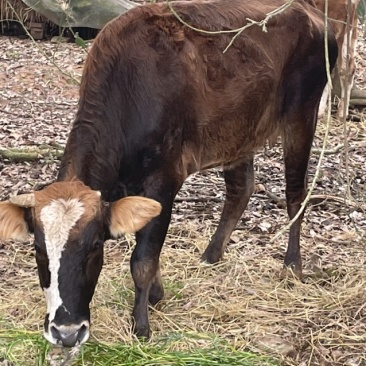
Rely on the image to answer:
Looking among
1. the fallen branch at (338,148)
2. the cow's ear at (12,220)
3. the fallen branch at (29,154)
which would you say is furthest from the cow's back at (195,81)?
the fallen branch at (29,154)

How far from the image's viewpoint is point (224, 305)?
16.4ft

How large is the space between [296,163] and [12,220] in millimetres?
2384

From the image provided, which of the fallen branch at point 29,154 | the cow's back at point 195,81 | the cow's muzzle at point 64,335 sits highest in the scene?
the cow's back at point 195,81

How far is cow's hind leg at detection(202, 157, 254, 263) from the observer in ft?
19.0

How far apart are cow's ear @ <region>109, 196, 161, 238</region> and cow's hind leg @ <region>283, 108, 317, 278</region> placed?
1.89 m

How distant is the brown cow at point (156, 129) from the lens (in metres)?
3.70

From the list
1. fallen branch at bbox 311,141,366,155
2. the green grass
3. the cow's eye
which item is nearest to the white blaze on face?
the cow's eye

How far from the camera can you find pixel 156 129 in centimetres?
448

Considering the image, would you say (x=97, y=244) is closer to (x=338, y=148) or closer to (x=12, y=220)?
(x=12, y=220)

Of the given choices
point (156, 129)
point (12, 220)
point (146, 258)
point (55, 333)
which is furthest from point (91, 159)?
point (55, 333)

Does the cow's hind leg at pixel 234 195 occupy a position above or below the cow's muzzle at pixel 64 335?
below

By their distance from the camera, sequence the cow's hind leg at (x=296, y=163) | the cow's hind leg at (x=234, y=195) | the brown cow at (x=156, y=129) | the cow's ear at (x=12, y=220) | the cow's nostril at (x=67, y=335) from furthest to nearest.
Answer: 1. the cow's hind leg at (x=234, y=195)
2. the cow's hind leg at (x=296, y=163)
3. the cow's ear at (x=12, y=220)
4. the brown cow at (x=156, y=129)
5. the cow's nostril at (x=67, y=335)

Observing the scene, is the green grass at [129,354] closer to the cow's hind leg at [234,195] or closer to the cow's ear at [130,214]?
the cow's ear at [130,214]

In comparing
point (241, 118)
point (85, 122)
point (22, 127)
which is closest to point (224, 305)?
point (241, 118)
